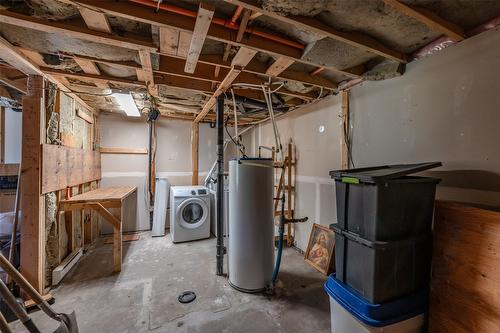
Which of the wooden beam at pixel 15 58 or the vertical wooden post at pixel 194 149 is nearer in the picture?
the wooden beam at pixel 15 58

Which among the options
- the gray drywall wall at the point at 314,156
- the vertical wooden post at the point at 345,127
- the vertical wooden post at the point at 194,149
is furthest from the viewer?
the vertical wooden post at the point at 194,149

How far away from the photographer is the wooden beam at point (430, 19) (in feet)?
4.01

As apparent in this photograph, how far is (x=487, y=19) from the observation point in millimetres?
1422

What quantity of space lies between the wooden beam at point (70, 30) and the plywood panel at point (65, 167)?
3.92 ft

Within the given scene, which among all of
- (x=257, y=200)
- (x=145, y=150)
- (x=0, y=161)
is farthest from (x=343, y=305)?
(x=0, y=161)

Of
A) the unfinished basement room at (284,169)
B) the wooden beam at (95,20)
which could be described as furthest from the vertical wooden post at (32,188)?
the wooden beam at (95,20)

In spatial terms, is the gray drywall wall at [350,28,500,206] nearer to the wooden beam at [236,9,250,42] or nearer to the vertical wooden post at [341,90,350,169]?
the vertical wooden post at [341,90,350,169]

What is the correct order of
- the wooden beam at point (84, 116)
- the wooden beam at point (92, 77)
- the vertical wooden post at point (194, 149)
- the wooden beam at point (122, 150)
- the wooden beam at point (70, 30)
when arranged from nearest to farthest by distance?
the wooden beam at point (70, 30), the wooden beam at point (92, 77), the wooden beam at point (84, 116), the wooden beam at point (122, 150), the vertical wooden post at point (194, 149)

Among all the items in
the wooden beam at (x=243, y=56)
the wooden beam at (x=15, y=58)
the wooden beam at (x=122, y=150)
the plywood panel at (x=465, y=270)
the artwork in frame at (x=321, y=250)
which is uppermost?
the wooden beam at (x=243, y=56)

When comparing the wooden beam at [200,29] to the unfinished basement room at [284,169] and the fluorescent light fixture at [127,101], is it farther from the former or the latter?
the fluorescent light fixture at [127,101]

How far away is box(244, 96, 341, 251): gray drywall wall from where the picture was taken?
108 inches

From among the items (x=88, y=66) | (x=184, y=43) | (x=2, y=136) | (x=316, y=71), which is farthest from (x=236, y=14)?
(x=2, y=136)

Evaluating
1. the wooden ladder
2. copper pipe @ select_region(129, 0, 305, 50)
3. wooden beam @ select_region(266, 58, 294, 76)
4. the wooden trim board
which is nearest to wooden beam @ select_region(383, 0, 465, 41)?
copper pipe @ select_region(129, 0, 305, 50)

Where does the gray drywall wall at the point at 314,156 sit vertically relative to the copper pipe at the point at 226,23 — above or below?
below
